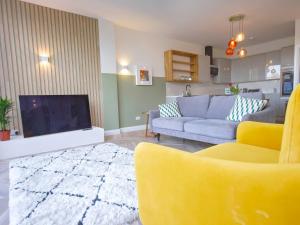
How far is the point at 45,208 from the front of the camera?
4.67ft

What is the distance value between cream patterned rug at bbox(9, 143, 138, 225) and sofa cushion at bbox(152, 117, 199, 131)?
3.26 feet

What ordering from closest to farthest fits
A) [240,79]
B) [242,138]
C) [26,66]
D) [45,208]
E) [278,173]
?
[278,173]
[45,208]
[242,138]
[26,66]
[240,79]

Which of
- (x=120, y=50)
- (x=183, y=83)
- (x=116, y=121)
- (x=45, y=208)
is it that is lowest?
(x=45, y=208)

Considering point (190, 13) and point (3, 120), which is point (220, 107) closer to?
point (190, 13)

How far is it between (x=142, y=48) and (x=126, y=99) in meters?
1.46

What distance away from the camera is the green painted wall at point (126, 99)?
167 inches

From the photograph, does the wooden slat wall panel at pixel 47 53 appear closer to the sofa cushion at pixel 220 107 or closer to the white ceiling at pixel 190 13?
the white ceiling at pixel 190 13

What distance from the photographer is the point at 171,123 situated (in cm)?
322

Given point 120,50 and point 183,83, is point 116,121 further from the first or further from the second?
point 183,83

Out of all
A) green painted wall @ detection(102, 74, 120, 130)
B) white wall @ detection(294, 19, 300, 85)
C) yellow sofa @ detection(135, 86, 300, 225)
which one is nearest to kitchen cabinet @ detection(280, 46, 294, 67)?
white wall @ detection(294, 19, 300, 85)

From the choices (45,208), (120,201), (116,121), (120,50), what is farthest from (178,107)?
(45,208)

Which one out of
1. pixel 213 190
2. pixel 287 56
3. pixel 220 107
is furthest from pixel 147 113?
pixel 287 56

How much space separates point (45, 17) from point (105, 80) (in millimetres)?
1596

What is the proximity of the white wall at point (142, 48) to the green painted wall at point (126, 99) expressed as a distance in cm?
38
